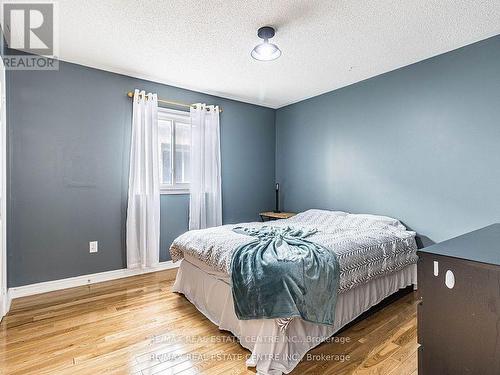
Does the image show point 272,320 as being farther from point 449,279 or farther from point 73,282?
point 73,282

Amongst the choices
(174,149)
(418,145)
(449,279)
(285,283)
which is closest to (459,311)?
(449,279)

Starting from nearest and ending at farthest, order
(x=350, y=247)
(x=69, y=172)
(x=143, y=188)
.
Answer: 1. (x=350, y=247)
2. (x=69, y=172)
3. (x=143, y=188)

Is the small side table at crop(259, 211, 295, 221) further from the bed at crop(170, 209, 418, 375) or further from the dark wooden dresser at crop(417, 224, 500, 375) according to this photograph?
the dark wooden dresser at crop(417, 224, 500, 375)

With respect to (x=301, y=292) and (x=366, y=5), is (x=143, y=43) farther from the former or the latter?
(x=301, y=292)

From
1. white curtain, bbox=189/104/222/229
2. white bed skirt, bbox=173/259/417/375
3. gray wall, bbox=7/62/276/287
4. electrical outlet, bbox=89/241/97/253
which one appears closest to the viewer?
white bed skirt, bbox=173/259/417/375

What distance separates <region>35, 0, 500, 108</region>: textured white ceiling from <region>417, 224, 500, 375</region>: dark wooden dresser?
1880mm

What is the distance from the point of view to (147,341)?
1.88 m

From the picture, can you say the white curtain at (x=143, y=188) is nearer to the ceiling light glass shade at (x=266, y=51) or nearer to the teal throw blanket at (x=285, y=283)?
the ceiling light glass shade at (x=266, y=51)

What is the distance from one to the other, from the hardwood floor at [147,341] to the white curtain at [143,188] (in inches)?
25.7

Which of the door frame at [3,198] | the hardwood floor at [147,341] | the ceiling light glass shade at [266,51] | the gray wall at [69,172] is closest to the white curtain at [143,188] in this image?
the gray wall at [69,172]

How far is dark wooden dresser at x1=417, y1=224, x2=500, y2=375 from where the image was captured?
856 millimetres

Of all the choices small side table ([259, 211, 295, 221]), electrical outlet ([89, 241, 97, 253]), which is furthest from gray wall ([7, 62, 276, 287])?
small side table ([259, 211, 295, 221])

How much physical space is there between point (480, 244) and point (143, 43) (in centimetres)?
289

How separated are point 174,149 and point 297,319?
8.90 feet
